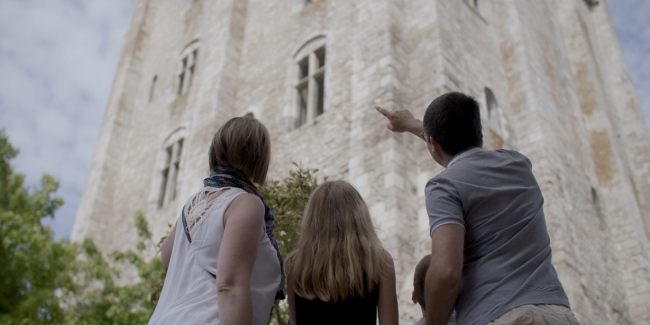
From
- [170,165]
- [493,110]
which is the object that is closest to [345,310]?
[493,110]

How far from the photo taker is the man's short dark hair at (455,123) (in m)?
2.43

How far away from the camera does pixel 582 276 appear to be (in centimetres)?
873

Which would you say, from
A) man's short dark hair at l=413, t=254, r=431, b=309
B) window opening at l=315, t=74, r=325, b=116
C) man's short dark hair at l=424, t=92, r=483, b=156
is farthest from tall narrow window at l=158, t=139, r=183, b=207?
man's short dark hair at l=424, t=92, r=483, b=156

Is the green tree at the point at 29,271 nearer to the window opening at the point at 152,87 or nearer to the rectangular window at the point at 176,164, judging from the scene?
the rectangular window at the point at 176,164

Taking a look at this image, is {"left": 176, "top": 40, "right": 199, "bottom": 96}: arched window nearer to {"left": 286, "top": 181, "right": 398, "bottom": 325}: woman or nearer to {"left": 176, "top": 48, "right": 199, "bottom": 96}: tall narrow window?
{"left": 176, "top": 48, "right": 199, "bottom": 96}: tall narrow window

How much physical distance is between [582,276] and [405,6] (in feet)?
19.4

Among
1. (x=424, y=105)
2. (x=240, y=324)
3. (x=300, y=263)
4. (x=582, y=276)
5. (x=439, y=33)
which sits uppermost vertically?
(x=439, y=33)

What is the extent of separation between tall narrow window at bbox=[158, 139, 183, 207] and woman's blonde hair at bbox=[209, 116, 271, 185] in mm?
11660

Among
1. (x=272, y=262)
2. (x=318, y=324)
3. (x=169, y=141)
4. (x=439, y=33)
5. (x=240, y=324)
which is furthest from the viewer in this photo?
(x=169, y=141)

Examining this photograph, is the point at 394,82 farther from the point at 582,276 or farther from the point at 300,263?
the point at 300,263

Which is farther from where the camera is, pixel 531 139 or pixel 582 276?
pixel 531 139

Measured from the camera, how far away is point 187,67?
53.0 ft

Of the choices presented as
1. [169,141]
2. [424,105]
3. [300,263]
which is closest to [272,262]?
[300,263]

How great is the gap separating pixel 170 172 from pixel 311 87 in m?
5.33
